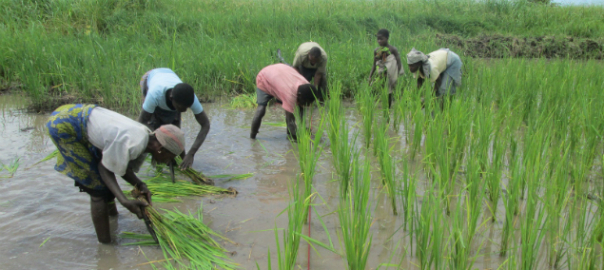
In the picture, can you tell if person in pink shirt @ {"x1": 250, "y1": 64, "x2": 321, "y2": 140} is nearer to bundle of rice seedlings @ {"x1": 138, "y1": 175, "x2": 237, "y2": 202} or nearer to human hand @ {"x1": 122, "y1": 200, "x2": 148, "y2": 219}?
bundle of rice seedlings @ {"x1": 138, "y1": 175, "x2": 237, "y2": 202}

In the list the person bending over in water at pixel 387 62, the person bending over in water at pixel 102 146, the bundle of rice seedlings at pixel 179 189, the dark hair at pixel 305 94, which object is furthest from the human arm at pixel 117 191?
the person bending over in water at pixel 387 62

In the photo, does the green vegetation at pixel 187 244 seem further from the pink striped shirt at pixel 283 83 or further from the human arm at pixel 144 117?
the pink striped shirt at pixel 283 83

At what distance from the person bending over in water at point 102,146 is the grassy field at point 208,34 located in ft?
8.96

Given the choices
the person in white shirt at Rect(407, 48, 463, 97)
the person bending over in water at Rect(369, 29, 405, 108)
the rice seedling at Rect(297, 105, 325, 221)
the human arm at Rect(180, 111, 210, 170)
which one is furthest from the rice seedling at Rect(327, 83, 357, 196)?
the person bending over in water at Rect(369, 29, 405, 108)

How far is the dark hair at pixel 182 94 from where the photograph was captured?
310 centimetres

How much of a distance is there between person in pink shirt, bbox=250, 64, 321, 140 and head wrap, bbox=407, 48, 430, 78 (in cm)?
121

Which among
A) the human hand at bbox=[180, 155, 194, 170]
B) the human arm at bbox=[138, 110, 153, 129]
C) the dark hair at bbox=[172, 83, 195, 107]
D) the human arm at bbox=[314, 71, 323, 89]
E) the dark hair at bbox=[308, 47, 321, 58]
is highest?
the dark hair at bbox=[308, 47, 321, 58]

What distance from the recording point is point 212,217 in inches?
119

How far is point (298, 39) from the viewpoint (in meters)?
8.21

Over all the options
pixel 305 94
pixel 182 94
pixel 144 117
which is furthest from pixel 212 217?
pixel 305 94

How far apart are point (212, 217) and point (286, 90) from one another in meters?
1.63

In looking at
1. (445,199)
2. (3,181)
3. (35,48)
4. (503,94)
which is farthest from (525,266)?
(35,48)

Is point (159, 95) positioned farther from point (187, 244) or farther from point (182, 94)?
point (187, 244)

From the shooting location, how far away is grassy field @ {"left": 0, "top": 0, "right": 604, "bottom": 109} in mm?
5758
